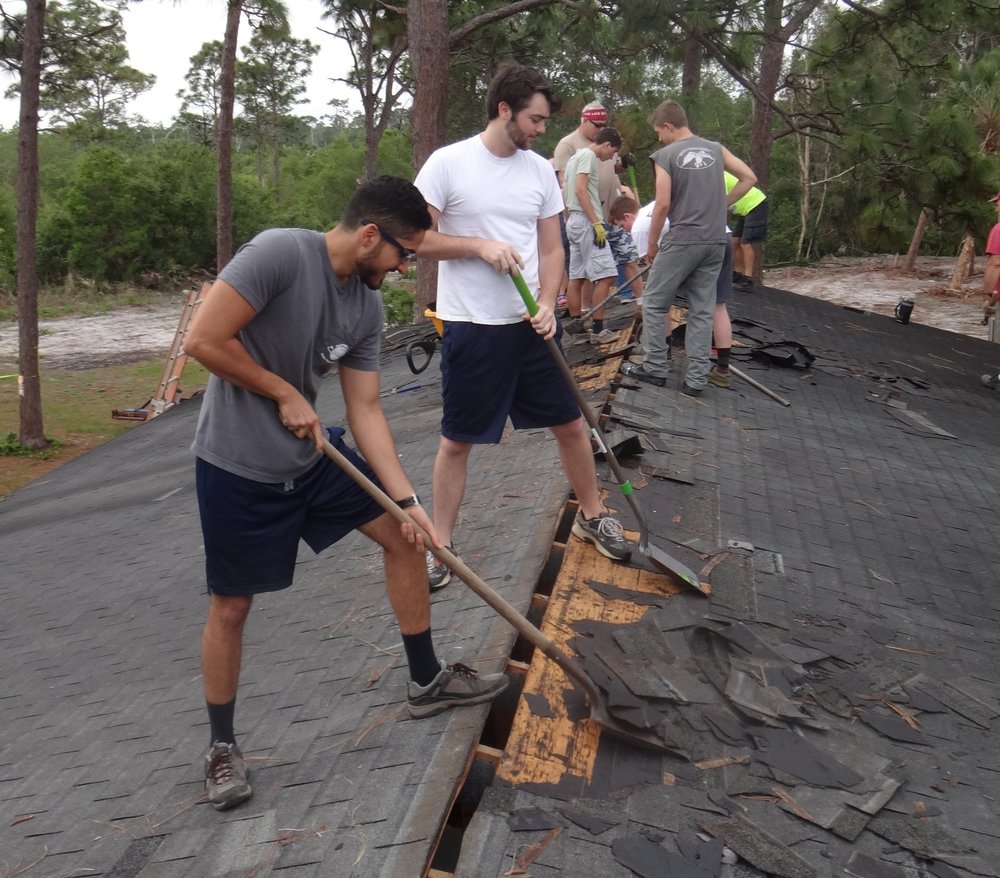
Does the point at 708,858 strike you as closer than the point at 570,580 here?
Yes

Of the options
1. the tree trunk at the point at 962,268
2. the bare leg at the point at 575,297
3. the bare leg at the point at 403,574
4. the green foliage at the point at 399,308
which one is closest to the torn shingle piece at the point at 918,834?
the bare leg at the point at 403,574

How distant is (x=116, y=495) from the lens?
7.26 m

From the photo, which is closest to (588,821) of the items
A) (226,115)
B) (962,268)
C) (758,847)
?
(758,847)

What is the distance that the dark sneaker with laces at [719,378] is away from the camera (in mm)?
6090

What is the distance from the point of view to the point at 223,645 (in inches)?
96.2

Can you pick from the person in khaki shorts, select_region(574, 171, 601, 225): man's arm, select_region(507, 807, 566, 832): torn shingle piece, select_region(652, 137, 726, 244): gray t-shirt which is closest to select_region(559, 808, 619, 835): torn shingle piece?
select_region(507, 807, 566, 832): torn shingle piece

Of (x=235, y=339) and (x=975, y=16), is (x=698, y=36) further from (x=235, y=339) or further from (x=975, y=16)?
(x=235, y=339)

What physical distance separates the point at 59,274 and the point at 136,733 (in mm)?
26373

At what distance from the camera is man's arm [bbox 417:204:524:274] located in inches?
126

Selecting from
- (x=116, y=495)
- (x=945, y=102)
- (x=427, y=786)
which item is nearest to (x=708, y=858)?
(x=427, y=786)

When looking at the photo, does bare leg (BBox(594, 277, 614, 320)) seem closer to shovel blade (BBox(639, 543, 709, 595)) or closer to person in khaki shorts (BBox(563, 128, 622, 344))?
person in khaki shorts (BBox(563, 128, 622, 344))

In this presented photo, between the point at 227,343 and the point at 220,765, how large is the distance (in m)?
1.12

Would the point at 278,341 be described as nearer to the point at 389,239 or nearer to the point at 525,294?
the point at 389,239

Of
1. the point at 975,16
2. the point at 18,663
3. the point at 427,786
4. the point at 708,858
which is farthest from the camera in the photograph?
the point at 975,16
